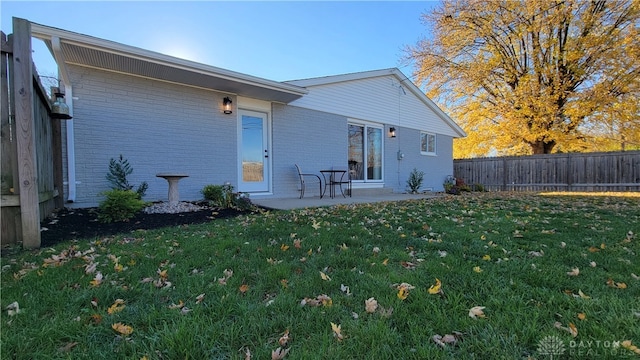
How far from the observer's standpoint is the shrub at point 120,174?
5.60m

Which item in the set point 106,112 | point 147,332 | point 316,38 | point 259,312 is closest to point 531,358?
point 259,312

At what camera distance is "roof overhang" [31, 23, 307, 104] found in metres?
4.57

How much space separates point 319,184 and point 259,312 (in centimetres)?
705

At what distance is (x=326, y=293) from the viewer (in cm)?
203

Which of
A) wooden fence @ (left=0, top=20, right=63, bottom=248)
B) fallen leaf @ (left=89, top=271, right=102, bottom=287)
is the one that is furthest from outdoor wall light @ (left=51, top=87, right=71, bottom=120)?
fallen leaf @ (left=89, top=271, right=102, bottom=287)

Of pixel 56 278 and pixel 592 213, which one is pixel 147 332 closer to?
pixel 56 278

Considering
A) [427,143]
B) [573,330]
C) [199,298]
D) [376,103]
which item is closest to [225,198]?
[199,298]

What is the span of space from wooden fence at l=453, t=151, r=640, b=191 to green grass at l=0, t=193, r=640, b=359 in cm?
1108

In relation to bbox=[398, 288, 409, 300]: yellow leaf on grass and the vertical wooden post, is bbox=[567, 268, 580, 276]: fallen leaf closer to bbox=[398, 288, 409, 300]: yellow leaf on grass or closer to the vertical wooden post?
bbox=[398, 288, 409, 300]: yellow leaf on grass

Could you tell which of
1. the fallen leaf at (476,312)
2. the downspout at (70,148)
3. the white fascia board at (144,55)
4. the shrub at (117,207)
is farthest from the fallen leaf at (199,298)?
the downspout at (70,148)

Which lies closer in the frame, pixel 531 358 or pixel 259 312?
pixel 531 358

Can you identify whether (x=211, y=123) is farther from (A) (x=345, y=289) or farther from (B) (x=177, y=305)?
(A) (x=345, y=289)

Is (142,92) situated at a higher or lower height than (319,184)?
higher

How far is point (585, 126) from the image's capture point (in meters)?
13.3
